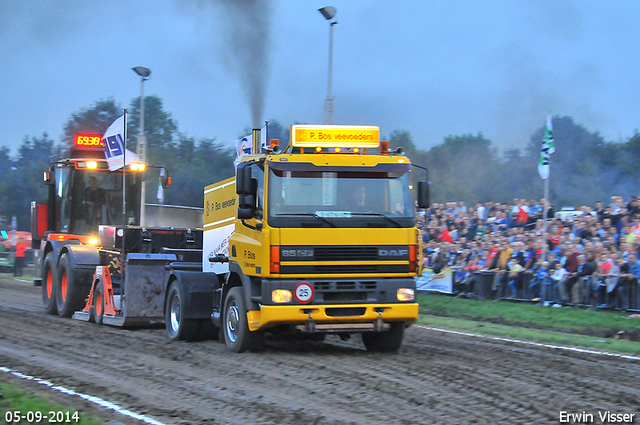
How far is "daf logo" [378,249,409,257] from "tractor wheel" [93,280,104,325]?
270 inches

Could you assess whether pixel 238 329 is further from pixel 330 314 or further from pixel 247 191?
pixel 247 191

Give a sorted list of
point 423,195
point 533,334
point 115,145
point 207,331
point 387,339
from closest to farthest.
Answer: point 423,195 → point 387,339 → point 207,331 → point 533,334 → point 115,145

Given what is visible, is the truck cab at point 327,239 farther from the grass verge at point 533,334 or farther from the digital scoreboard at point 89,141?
the digital scoreboard at point 89,141

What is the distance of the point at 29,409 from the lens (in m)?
6.22

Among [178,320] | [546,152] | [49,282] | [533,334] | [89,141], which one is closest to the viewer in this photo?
[178,320]

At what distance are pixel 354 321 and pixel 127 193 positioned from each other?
30.2 ft

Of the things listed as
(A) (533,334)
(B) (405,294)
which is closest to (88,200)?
(B) (405,294)

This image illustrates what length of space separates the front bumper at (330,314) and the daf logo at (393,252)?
2.11 ft

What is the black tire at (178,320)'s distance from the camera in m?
11.5

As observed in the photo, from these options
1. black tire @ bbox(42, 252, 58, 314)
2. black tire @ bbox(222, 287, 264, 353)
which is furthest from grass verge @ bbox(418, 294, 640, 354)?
black tire @ bbox(42, 252, 58, 314)

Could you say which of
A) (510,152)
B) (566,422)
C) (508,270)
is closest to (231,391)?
(566,422)

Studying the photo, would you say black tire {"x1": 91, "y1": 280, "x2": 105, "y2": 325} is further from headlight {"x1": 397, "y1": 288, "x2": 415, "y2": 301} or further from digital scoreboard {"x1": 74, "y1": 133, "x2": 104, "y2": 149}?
headlight {"x1": 397, "y1": 288, "x2": 415, "y2": 301}

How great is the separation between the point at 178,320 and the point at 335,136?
405 centimetres

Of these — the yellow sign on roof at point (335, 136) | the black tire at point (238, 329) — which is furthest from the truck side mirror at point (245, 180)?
the black tire at point (238, 329)
